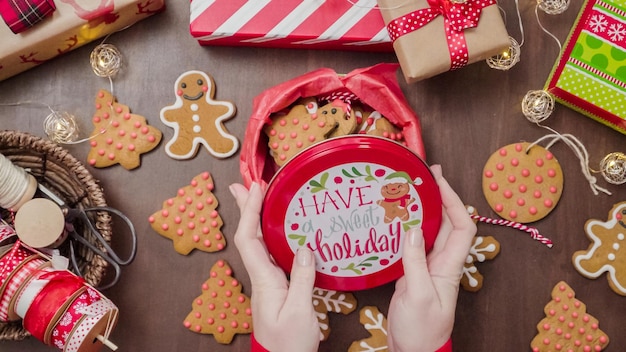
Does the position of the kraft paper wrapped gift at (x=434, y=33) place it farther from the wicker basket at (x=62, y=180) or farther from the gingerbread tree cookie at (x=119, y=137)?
the wicker basket at (x=62, y=180)

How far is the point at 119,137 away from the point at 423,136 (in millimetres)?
624

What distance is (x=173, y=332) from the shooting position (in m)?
1.19

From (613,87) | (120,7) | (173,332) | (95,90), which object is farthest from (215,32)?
(613,87)

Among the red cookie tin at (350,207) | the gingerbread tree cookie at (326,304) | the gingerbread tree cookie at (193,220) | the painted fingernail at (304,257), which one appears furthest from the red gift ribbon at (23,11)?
the gingerbread tree cookie at (326,304)

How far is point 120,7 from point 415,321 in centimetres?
79

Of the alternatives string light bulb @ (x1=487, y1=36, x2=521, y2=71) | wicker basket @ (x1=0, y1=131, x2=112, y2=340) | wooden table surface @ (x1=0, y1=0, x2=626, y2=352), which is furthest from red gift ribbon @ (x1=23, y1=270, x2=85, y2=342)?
string light bulb @ (x1=487, y1=36, x2=521, y2=71)

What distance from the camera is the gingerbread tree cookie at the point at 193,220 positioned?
3.88ft

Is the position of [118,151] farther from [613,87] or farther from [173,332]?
[613,87]

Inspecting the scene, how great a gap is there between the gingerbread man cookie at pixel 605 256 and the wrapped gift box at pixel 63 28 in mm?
1002

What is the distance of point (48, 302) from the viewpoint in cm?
101

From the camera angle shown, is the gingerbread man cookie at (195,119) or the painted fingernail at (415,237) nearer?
the painted fingernail at (415,237)

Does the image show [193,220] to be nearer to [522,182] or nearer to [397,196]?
[397,196]

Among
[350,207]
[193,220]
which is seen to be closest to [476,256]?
[350,207]

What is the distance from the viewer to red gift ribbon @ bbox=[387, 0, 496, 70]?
1.06 meters
